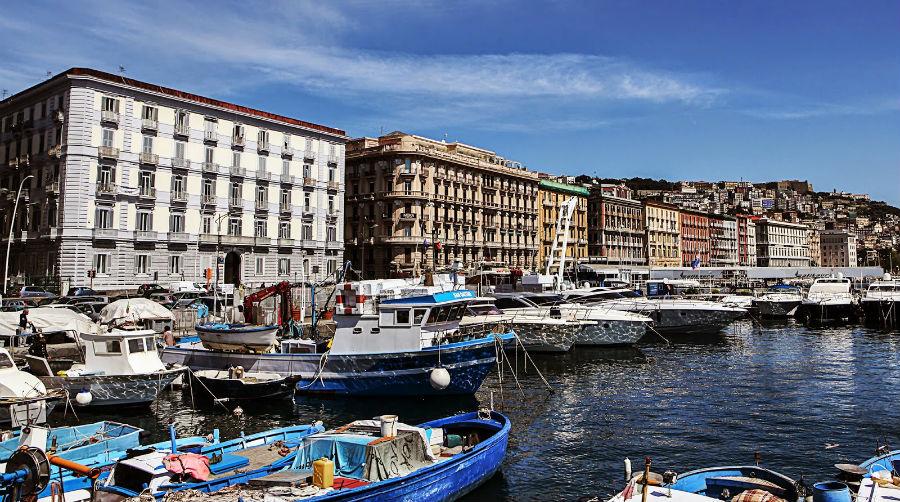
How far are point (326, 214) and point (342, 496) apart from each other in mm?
66861

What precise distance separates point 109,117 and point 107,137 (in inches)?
71.7

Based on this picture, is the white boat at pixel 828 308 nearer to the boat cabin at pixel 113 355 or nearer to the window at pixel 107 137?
the boat cabin at pixel 113 355

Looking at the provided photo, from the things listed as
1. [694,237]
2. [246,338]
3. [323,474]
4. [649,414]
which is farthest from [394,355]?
[694,237]

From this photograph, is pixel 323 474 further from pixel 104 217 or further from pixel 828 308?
pixel 828 308

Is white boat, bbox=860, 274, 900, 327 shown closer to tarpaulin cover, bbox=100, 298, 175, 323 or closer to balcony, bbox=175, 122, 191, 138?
tarpaulin cover, bbox=100, 298, 175, 323

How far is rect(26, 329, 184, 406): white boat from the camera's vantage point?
2866cm

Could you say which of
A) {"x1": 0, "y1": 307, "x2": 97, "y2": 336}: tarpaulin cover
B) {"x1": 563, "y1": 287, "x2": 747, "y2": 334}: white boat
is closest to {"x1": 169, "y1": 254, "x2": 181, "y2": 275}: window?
{"x1": 0, "y1": 307, "x2": 97, "y2": 336}: tarpaulin cover

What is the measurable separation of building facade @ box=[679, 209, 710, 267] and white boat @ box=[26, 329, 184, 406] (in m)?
135

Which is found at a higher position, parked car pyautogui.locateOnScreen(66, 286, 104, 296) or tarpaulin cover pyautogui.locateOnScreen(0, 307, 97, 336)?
parked car pyautogui.locateOnScreen(66, 286, 104, 296)

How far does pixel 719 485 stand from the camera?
52.1 ft

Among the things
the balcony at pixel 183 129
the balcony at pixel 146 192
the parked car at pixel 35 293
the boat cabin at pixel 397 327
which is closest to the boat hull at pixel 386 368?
the boat cabin at pixel 397 327

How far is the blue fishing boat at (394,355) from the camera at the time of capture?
31.6 metres

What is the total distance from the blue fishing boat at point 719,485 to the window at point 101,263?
5617cm

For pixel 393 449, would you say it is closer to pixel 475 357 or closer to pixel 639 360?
pixel 475 357
